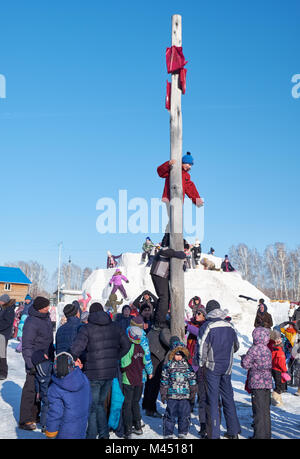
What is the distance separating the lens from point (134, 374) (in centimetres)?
600

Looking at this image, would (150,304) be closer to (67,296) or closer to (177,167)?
(177,167)

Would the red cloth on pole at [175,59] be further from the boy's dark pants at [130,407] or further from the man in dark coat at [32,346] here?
the boy's dark pants at [130,407]

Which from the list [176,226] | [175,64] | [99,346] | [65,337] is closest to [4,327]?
[65,337]

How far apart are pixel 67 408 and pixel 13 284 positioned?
44974mm

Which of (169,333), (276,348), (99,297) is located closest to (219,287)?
(99,297)

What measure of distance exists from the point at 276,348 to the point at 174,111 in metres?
5.26

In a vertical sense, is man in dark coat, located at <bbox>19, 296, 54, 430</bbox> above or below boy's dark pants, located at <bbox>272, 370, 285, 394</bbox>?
above

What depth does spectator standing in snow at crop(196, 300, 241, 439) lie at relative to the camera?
18.4ft

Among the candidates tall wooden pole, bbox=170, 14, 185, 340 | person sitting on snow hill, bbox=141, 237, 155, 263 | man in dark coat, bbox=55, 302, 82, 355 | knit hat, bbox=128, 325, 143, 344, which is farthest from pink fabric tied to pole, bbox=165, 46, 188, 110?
person sitting on snow hill, bbox=141, 237, 155, 263

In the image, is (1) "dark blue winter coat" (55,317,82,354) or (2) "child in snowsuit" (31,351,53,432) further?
(1) "dark blue winter coat" (55,317,82,354)

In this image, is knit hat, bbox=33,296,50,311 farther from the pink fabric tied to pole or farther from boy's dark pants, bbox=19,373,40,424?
the pink fabric tied to pole

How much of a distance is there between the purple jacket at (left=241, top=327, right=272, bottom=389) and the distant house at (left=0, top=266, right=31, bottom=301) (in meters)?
43.7

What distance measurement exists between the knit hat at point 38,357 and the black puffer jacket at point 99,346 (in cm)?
101

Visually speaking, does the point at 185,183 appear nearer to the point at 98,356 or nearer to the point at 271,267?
the point at 98,356
